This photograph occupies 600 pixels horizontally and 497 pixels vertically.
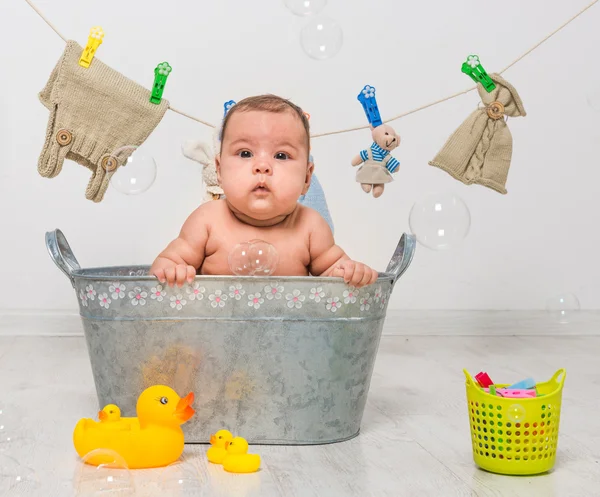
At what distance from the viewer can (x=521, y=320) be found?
2.87 m

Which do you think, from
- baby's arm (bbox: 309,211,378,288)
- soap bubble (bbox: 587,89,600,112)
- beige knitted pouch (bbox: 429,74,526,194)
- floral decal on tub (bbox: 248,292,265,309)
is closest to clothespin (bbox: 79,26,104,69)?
baby's arm (bbox: 309,211,378,288)

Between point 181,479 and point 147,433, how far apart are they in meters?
0.10

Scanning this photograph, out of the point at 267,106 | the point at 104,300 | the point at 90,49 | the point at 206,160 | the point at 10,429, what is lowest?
the point at 10,429

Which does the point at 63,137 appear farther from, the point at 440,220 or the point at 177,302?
the point at 440,220

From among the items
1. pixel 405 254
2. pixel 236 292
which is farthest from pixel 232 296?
pixel 405 254

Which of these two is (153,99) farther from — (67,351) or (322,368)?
(67,351)

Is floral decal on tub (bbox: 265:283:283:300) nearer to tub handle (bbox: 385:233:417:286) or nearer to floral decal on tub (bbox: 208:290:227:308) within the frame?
floral decal on tub (bbox: 208:290:227:308)

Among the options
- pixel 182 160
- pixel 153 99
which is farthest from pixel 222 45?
pixel 153 99

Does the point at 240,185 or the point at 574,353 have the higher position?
the point at 240,185

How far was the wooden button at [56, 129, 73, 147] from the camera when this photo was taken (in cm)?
172

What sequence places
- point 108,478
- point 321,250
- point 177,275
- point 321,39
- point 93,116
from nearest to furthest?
point 108,478 → point 177,275 → point 321,250 → point 93,116 → point 321,39

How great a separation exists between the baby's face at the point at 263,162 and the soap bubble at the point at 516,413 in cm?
54

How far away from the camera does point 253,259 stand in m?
1.43

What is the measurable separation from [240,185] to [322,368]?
36cm
